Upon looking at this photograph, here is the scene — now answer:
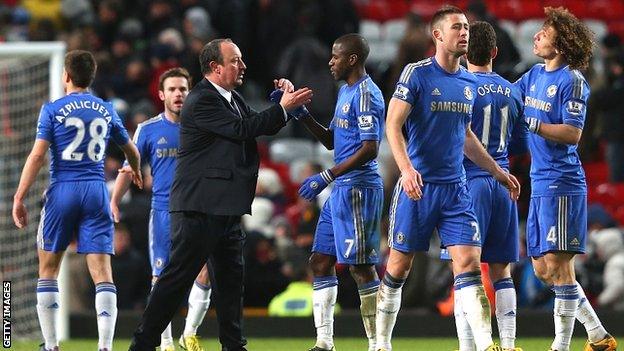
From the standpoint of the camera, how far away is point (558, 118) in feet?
31.7

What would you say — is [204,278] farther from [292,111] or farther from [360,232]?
[292,111]

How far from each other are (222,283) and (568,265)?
7.73 feet

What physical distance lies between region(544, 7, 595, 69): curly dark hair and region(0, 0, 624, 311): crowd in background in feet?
15.1

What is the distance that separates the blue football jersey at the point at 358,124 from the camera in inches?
382

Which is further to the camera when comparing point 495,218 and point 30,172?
point 30,172

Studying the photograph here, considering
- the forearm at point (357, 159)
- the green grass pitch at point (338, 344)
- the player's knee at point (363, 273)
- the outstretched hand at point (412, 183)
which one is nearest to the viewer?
the outstretched hand at point (412, 183)

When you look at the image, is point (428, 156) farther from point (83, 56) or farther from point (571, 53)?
point (83, 56)

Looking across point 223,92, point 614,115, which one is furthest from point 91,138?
point 614,115

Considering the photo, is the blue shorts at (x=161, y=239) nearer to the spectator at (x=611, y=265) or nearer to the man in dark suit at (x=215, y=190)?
the man in dark suit at (x=215, y=190)

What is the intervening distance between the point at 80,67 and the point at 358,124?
6.82 ft

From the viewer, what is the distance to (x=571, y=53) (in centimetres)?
969

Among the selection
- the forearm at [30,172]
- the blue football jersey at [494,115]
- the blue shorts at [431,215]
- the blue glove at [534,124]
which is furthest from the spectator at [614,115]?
the forearm at [30,172]

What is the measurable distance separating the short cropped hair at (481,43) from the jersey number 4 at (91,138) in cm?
268

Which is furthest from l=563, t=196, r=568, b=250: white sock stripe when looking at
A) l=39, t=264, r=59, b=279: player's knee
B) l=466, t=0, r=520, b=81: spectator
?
l=466, t=0, r=520, b=81: spectator
